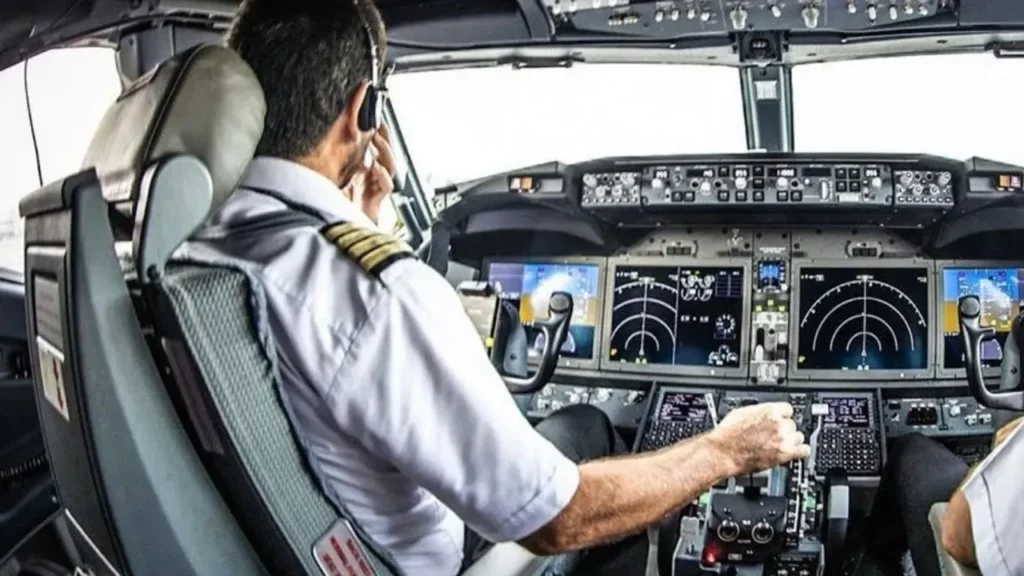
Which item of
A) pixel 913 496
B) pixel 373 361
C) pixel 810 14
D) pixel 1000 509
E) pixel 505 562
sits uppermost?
pixel 810 14

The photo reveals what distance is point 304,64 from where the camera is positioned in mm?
1387

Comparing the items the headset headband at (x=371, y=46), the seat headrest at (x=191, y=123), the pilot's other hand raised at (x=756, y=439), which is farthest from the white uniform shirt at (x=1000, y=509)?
the seat headrest at (x=191, y=123)

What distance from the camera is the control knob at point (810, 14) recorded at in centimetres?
329

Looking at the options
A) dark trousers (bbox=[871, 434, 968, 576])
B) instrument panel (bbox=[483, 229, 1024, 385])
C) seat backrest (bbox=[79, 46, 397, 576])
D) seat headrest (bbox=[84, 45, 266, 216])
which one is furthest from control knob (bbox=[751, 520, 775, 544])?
seat headrest (bbox=[84, 45, 266, 216])

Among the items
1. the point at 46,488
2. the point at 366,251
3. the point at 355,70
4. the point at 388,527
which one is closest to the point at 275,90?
the point at 355,70

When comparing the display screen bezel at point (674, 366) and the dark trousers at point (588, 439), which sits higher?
the display screen bezel at point (674, 366)

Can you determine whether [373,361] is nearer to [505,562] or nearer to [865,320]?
[505,562]

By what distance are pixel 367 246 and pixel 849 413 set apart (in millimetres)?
2679

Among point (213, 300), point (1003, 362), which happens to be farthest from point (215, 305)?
point (1003, 362)

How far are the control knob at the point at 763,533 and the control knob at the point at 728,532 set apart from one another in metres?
0.04

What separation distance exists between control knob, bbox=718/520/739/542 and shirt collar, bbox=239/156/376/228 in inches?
68.4

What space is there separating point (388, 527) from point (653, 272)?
263 cm

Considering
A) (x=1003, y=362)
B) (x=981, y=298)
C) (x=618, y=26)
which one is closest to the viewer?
(x=1003, y=362)

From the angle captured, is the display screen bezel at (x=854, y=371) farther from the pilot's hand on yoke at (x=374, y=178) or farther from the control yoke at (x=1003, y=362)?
the pilot's hand on yoke at (x=374, y=178)
